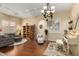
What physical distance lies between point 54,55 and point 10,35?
3.55ft

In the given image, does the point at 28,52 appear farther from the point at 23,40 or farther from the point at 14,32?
the point at 14,32

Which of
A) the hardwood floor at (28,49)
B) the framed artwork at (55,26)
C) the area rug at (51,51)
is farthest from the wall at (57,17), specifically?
the hardwood floor at (28,49)

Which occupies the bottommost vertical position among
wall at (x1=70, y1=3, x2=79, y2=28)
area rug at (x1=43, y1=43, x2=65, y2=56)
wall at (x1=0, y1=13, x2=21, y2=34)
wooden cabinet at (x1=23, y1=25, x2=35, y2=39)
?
area rug at (x1=43, y1=43, x2=65, y2=56)

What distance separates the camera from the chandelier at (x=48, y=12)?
239 cm

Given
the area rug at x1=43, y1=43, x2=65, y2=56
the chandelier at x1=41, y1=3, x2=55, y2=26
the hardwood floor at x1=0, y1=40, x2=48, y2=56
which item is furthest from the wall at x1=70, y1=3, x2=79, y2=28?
the hardwood floor at x1=0, y1=40, x2=48, y2=56

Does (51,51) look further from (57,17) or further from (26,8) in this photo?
(26,8)

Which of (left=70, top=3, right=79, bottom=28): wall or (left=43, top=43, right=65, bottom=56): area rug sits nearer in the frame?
(left=70, top=3, right=79, bottom=28): wall

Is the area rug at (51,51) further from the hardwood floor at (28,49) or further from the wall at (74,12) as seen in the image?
the wall at (74,12)

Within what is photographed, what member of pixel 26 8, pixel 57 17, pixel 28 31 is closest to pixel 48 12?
pixel 57 17

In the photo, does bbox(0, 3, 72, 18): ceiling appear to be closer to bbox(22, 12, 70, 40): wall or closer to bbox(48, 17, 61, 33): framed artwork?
bbox(22, 12, 70, 40): wall

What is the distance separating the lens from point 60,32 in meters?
2.42

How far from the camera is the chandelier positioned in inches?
94.1

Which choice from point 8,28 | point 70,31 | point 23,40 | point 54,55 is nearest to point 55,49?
point 54,55

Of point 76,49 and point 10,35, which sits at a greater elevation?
point 10,35
